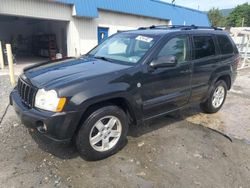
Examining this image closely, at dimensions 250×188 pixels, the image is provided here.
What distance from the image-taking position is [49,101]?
10.4 ft

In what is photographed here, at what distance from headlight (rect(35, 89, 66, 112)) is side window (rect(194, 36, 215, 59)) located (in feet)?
9.50

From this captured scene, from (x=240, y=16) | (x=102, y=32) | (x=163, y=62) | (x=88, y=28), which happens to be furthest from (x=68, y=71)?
(x=240, y=16)

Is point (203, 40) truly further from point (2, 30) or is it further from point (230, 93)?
point (2, 30)

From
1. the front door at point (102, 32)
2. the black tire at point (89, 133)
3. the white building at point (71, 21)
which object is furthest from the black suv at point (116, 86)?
the front door at point (102, 32)

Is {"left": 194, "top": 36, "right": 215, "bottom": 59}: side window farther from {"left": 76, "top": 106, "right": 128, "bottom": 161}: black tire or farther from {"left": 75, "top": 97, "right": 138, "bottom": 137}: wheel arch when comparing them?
{"left": 76, "top": 106, "right": 128, "bottom": 161}: black tire

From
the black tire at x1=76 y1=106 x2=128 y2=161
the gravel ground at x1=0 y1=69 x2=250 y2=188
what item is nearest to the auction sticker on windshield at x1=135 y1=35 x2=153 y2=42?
the black tire at x1=76 y1=106 x2=128 y2=161

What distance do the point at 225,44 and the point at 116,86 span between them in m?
3.38

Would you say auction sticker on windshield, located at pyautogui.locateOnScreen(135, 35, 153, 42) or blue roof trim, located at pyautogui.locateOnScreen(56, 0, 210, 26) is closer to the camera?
auction sticker on windshield, located at pyautogui.locateOnScreen(135, 35, 153, 42)

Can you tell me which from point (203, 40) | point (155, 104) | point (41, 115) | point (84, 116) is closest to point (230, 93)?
point (203, 40)

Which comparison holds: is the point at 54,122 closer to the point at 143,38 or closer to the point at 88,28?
the point at 143,38

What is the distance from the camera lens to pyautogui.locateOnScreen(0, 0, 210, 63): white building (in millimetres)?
14195

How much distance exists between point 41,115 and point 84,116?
563 millimetres

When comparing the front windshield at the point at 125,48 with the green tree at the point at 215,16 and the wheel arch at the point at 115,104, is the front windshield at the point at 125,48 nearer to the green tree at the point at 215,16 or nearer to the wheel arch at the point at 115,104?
the wheel arch at the point at 115,104

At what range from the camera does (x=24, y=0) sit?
13273 millimetres
